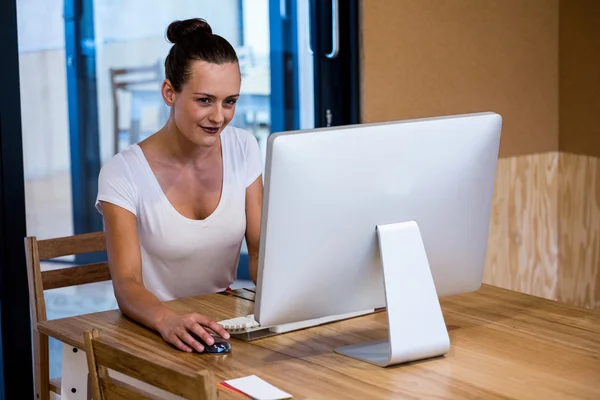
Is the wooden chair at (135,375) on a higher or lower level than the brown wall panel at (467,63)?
lower

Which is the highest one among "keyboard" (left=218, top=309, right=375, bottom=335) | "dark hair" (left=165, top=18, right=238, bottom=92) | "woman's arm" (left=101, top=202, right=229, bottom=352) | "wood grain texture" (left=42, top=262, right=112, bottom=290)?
"dark hair" (left=165, top=18, right=238, bottom=92)

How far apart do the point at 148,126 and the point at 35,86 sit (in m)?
0.44

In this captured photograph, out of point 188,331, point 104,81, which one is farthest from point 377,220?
point 104,81

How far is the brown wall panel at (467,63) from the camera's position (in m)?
3.88

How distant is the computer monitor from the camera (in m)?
1.79

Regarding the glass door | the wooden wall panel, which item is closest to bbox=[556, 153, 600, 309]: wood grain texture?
the wooden wall panel

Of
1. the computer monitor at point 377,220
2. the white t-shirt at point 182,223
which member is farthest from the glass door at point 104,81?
the computer monitor at point 377,220

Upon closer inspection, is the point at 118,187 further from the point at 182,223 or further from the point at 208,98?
the point at 208,98

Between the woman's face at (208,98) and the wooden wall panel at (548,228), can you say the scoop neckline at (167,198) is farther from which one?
the wooden wall panel at (548,228)

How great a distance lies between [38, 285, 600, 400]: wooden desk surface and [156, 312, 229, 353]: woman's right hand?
0.07 ft

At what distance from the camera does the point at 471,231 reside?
6.73 feet

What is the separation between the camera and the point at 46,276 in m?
2.77

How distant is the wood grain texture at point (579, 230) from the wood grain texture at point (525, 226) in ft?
0.14

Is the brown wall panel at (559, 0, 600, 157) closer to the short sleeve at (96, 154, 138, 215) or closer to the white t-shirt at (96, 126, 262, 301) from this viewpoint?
the white t-shirt at (96, 126, 262, 301)
